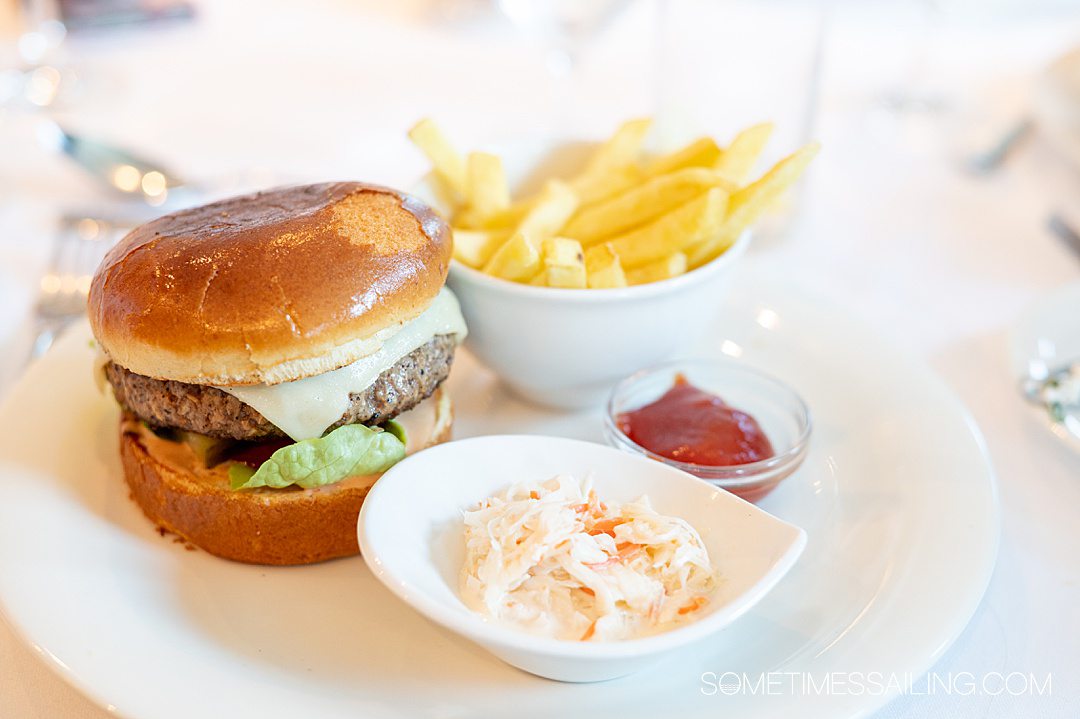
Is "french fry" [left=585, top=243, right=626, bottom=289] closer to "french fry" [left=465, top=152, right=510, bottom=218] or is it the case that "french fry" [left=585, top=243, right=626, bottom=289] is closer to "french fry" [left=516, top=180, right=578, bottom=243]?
"french fry" [left=516, top=180, right=578, bottom=243]

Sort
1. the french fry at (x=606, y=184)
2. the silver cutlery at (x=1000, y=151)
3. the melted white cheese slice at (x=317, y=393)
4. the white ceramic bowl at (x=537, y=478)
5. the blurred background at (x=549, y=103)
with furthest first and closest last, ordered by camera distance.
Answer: the silver cutlery at (x=1000, y=151), the blurred background at (x=549, y=103), the french fry at (x=606, y=184), the melted white cheese slice at (x=317, y=393), the white ceramic bowl at (x=537, y=478)

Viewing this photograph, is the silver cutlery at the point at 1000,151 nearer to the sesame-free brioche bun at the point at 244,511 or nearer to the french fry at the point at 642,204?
the french fry at the point at 642,204

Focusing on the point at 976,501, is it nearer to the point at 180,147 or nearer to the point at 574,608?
the point at 574,608

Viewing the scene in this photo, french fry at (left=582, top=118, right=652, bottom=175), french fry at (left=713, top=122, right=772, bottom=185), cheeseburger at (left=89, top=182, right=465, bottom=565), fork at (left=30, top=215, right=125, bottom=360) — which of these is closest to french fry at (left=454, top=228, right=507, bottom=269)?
cheeseburger at (left=89, top=182, right=465, bottom=565)

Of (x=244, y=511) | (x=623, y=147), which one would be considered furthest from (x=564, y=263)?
(x=244, y=511)

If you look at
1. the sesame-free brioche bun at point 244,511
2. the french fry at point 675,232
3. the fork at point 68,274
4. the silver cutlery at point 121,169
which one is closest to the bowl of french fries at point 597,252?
the french fry at point 675,232

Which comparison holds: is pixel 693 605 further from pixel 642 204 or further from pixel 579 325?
pixel 642 204

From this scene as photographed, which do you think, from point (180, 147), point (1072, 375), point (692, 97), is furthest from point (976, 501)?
point (180, 147)
